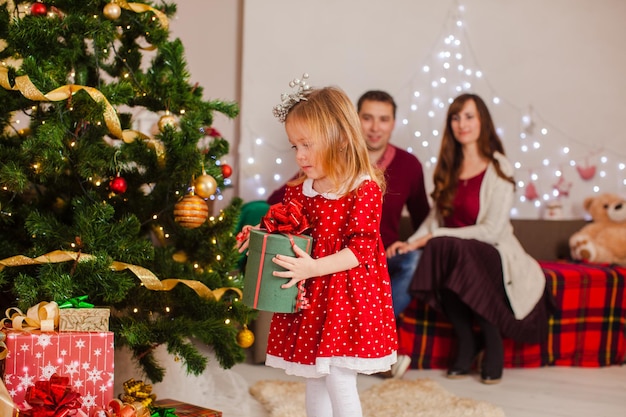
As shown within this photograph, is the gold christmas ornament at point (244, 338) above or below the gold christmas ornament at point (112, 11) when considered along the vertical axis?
below

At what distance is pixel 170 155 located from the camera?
200cm

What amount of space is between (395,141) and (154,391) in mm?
2047

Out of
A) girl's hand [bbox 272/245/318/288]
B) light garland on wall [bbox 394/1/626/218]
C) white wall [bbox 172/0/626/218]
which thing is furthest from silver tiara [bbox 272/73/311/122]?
light garland on wall [bbox 394/1/626/218]

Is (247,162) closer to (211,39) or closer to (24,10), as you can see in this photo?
(211,39)

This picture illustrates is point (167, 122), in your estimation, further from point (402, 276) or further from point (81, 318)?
point (402, 276)

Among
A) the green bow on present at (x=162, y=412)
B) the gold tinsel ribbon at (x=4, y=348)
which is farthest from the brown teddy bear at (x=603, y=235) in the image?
the gold tinsel ribbon at (x=4, y=348)

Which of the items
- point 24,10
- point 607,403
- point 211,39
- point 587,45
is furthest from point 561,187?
point 24,10

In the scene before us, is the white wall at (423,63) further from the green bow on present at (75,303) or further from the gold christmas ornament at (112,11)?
the green bow on present at (75,303)

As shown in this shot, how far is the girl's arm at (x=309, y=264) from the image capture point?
1.54 meters

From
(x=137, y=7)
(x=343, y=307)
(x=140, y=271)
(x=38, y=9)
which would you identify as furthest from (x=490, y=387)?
(x=38, y=9)

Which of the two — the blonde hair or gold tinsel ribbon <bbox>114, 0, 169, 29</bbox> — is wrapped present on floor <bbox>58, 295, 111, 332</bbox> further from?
gold tinsel ribbon <bbox>114, 0, 169, 29</bbox>

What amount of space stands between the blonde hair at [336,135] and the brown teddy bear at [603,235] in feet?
7.39

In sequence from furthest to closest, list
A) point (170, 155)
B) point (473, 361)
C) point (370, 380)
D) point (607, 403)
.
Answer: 1. point (473, 361)
2. point (370, 380)
3. point (607, 403)
4. point (170, 155)

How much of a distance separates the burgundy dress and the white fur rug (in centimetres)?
37
